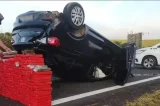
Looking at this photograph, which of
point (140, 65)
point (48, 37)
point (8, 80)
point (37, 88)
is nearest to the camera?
point (37, 88)

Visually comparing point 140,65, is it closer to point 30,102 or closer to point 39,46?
point 39,46

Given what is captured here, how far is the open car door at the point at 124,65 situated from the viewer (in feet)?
26.5

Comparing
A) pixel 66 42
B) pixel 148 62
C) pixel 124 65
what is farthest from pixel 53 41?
pixel 148 62

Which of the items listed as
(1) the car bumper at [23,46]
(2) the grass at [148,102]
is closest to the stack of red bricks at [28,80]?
(1) the car bumper at [23,46]

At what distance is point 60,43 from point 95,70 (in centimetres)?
196

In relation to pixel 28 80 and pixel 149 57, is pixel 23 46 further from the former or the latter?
pixel 149 57

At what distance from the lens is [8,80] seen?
5488mm

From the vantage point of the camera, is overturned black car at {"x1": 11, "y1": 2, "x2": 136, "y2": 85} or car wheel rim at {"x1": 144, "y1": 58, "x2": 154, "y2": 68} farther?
car wheel rim at {"x1": 144, "y1": 58, "x2": 154, "y2": 68}

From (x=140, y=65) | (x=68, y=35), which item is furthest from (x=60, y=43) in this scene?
(x=140, y=65)

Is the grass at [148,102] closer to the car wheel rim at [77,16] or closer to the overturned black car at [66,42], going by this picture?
the overturned black car at [66,42]

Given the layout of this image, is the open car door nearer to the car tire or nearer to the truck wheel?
the truck wheel

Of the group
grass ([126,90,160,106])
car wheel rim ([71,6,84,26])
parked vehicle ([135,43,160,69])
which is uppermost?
car wheel rim ([71,6,84,26])

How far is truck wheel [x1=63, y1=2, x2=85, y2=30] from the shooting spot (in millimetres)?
6400

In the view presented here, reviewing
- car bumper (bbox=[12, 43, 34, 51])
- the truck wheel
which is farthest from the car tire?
car bumper (bbox=[12, 43, 34, 51])
